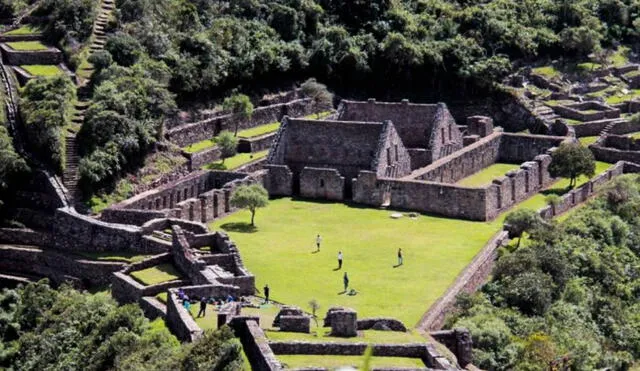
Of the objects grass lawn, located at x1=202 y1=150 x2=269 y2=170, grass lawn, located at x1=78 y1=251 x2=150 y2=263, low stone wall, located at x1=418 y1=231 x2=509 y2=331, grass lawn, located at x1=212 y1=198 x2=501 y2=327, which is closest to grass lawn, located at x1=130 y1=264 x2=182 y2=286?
grass lawn, located at x1=78 y1=251 x2=150 y2=263

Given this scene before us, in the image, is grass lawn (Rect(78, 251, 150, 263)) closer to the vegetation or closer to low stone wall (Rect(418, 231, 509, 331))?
the vegetation

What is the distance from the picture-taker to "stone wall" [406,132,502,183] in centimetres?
8288

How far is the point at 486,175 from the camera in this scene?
8856 cm

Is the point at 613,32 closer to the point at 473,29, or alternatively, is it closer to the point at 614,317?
the point at 473,29

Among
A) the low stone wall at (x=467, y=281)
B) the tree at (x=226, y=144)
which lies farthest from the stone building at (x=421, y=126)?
the low stone wall at (x=467, y=281)

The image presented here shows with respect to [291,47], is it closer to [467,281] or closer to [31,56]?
[31,56]

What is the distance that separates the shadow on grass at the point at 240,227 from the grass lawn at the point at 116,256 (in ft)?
22.3

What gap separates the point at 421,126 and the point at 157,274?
30.6 m

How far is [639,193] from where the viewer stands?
8044cm

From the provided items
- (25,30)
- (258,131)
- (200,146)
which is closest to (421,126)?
(258,131)

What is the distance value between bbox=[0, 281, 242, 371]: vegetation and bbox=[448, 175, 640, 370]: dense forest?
41.6 ft

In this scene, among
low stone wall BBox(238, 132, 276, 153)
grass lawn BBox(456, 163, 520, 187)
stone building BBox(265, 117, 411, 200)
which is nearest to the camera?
stone building BBox(265, 117, 411, 200)

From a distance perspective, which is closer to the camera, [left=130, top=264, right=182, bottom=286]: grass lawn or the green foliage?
[left=130, top=264, right=182, bottom=286]: grass lawn

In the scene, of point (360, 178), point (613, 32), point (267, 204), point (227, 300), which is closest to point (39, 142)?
point (267, 204)
